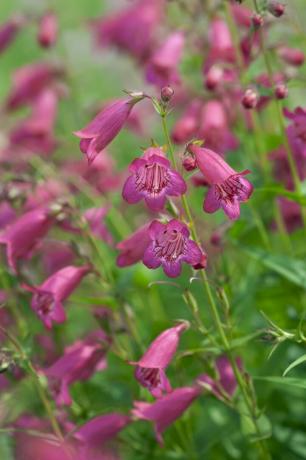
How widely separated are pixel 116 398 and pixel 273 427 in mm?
546

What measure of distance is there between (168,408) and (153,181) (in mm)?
754

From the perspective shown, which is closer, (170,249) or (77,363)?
(170,249)

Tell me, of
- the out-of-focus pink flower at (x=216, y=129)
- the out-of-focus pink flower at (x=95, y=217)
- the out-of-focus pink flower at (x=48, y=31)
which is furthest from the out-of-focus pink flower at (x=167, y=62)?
the out-of-focus pink flower at (x=95, y=217)

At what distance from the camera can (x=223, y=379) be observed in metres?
2.99

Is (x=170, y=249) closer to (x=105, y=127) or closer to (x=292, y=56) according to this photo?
(x=105, y=127)

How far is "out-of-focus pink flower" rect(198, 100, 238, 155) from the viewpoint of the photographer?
351 centimetres

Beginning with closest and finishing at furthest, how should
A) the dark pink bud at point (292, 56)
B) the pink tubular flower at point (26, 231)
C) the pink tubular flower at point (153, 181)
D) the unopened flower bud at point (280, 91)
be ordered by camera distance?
the pink tubular flower at point (153, 181) → the unopened flower bud at point (280, 91) → the pink tubular flower at point (26, 231) → the dark pink bud at point (292, 56)

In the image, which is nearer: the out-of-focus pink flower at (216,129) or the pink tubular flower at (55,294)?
the pink tubular flower at (55,294)

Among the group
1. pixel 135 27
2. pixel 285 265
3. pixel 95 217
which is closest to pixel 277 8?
pixel 285 265

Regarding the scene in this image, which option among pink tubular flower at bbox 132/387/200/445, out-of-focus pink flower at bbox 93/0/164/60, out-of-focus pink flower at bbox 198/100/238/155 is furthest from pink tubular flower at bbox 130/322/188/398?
out-of-focus pink flower at bbox 93/0/164/60

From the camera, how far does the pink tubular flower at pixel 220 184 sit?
221 centimetres

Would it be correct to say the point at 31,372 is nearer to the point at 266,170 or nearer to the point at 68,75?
the point at 266,170

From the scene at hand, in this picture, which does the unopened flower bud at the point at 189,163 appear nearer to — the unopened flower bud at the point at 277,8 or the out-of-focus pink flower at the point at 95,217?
the unopened flower bud at the point at 277,8

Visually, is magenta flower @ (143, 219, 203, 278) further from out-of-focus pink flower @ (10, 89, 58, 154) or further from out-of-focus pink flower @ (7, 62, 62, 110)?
out-of-focus pink flower @ (7, 62, 62, 110)
